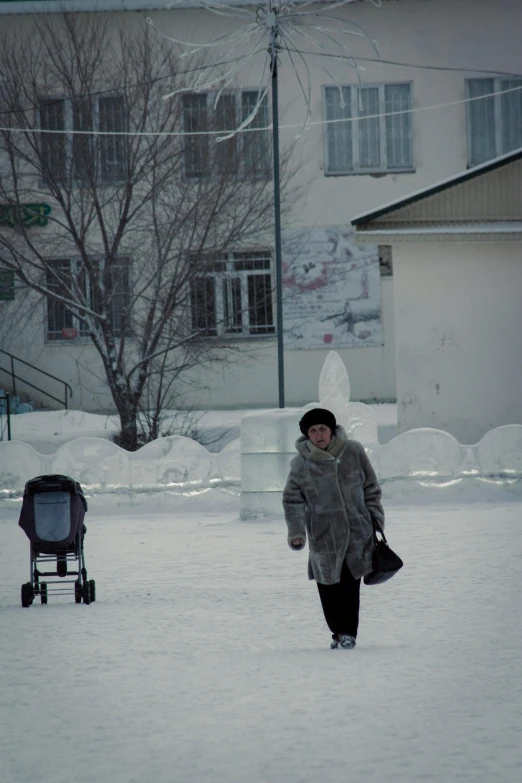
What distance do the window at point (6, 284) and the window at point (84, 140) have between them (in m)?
2.01

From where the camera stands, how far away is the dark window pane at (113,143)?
69.1 feet

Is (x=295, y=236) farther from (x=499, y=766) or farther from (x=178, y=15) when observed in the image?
(x=499, y=766)

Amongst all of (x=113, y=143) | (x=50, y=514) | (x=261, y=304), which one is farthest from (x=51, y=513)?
(x=261, y=304)

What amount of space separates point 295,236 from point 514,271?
9.31 m

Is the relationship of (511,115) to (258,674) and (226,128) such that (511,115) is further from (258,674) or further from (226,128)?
(258,674)

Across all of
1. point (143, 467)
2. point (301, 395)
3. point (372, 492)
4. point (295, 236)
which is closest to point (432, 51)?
point (295, 236)

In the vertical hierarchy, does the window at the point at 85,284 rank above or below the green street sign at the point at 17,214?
below

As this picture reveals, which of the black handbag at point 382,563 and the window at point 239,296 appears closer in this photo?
the black handbag at point 382,563

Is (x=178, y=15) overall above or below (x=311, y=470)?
above

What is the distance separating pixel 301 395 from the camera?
2930cm

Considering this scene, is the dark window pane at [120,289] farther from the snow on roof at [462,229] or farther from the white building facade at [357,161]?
the white building facade at [357,161]

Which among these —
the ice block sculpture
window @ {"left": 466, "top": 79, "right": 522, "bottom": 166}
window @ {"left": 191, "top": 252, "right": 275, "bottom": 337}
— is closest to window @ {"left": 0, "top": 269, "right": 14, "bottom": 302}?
window @ {"left": 191, "top": 252, "right": 275, "bottom": 337}

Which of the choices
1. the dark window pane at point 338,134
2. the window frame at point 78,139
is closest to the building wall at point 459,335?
the window frame at point 78,139

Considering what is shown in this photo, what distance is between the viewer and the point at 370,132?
29.5 m
